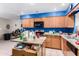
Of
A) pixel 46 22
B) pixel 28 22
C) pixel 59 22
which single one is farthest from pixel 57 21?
pixel 28 22

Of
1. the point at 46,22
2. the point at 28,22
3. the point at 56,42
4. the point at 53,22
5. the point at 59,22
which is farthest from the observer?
the point at 28,22

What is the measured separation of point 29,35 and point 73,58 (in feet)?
5.65

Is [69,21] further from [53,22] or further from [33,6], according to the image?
[33,6]

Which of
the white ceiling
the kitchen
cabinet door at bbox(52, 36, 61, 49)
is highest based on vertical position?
the white ceiling

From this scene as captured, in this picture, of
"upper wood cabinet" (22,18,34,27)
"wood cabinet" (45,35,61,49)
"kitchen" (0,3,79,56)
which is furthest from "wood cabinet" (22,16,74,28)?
"wood cabinet" (45,35,61,49)

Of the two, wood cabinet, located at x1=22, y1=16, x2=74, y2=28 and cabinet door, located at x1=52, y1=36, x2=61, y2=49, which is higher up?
wood cabinet, located at x1=22, y1=16, x2=74, y2=28

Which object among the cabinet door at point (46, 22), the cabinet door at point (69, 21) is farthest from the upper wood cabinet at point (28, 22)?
the cabinet door at point (69, 21)

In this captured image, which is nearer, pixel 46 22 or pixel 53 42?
pixel 53 42

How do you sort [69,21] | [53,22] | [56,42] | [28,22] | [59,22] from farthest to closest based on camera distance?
[28,22]
[53,22]
[59,22]
[56,42]
[69,21]

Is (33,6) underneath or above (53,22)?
above

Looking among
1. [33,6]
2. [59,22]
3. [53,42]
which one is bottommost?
[53,42]

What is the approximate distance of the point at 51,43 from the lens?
3975 mm

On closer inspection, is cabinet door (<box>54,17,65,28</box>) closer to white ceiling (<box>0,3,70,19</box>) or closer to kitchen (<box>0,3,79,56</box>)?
kitchen (<box>0,3,79,56</box>)

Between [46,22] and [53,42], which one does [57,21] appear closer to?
[46,22]
